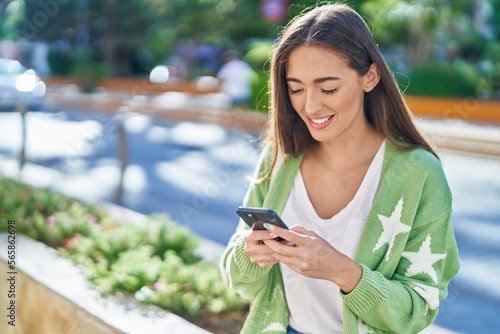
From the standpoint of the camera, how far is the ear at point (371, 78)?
2.12 meters

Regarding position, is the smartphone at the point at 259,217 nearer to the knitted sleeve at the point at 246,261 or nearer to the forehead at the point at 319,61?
the knitted sleeve at the point at 246,261

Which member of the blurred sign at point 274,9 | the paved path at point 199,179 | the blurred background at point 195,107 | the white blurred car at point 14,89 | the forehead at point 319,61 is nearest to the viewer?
the forehead at point 319,61

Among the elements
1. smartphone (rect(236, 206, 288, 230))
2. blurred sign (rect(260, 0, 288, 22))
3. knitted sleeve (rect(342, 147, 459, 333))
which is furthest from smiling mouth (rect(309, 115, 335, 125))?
blurred sign (rect(260, 0, 288, 22))

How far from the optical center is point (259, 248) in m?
1.96

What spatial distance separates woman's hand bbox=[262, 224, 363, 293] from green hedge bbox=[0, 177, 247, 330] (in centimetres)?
165

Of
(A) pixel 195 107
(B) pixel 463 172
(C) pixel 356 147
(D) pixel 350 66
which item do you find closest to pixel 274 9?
(A) pixel 195 107

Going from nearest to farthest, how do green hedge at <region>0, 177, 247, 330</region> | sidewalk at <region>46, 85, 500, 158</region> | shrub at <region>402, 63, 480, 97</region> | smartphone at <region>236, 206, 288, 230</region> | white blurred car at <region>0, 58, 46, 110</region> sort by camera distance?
smartphone at <region>236, 206, 288, 230</region>, green hedge at <region>0, 177, 247, 330</region>, sidewalk at <region>46, 85, 500, 158</region>, shrub at <region>402, 63, 480, 97</region>, white blurred car at <region>0, 58, 46, 110</region>

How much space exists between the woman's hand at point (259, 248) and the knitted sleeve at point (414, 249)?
24 cm

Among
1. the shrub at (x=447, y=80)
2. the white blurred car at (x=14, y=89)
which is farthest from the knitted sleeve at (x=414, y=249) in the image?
the white blurred car at (x=14, y=89)

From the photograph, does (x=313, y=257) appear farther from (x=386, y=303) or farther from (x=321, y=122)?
(x=321, y=122)

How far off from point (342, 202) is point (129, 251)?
249 centimetres

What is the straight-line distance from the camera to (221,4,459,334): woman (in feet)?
6.37

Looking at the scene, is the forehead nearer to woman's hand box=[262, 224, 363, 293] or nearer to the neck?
the neck

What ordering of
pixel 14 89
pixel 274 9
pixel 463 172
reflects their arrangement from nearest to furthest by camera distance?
pixel 463 172 < pixel 14 89 < pixel 274 9
